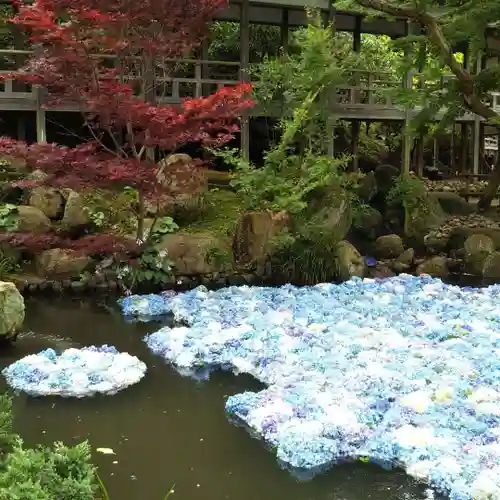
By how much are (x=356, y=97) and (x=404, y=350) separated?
9040 millimetres

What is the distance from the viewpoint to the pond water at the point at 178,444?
398 centimetres

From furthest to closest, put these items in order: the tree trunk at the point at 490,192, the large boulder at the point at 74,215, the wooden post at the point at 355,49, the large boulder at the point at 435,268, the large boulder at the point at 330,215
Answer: the wooden post at the point at 355,49, the tree trunk at the point at 490,192, the large boulder at the point at 435,268, the large boulder at the point at 330,215, the large boulder at the point at 74,215

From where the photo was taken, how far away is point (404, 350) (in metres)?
6.18

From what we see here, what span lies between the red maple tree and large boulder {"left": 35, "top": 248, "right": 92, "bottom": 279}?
272 mm

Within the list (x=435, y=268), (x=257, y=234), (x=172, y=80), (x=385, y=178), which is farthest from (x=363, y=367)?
(x=385, y=178)

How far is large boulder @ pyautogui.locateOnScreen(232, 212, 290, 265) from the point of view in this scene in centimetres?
939

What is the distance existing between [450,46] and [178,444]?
923 cm

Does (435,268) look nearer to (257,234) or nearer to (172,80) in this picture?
(257,234)

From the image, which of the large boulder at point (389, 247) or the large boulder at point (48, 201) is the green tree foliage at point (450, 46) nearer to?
the large boulder at point (389, 247)

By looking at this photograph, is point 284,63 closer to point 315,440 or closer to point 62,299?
point 62,299

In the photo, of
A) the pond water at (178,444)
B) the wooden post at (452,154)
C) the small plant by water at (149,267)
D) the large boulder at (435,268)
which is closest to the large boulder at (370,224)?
the large boulder at (435,268)

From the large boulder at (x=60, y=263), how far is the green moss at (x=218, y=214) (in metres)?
1.85

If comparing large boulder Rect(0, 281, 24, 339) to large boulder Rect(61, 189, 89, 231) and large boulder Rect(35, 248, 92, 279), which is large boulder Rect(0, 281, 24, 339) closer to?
large boulder Rect(35, 248, 92, 279)

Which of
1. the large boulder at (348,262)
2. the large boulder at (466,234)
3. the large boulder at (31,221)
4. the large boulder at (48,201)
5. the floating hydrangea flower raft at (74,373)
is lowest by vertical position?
the floating hydrangea flower raft at (74,373)
